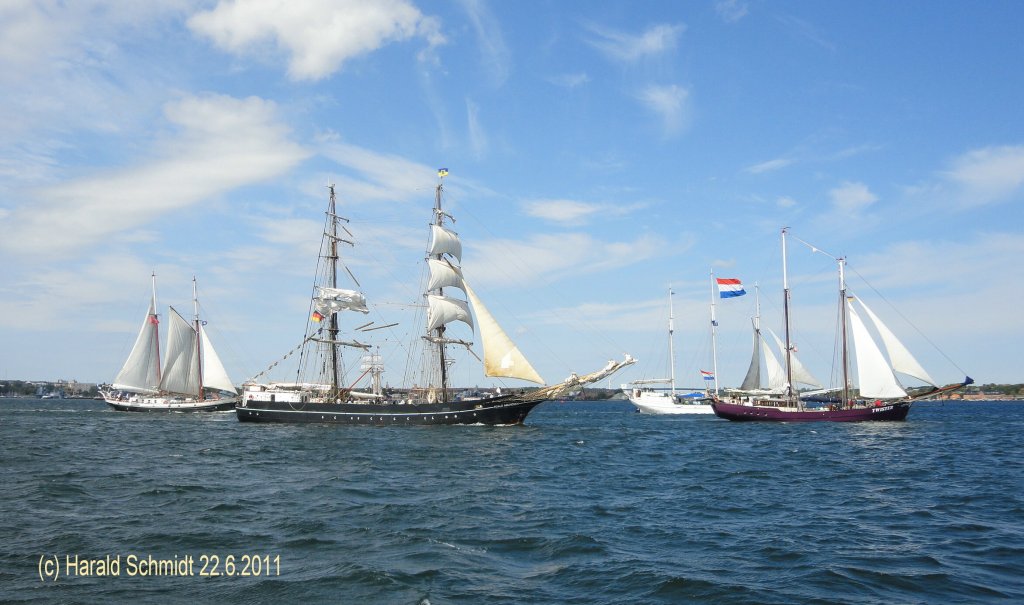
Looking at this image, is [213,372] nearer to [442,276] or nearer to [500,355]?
[442,276]

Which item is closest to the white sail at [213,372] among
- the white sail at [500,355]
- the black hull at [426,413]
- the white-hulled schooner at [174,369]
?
the white-hulled schooner at [174,369]

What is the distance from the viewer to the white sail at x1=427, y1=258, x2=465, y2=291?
68.9m

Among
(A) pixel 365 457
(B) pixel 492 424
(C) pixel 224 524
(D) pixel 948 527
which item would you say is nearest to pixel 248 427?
(B) pixel 492 424

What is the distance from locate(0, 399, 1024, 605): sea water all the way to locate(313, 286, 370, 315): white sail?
124 feet

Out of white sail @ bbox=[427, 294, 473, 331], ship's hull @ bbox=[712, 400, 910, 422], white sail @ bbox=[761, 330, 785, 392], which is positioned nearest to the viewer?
white sail @ bbox=[427, 294, 473, 331]

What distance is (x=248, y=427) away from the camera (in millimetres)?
65000

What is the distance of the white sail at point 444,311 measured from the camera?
68.1 metres

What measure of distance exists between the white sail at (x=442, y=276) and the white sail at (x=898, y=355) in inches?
1670

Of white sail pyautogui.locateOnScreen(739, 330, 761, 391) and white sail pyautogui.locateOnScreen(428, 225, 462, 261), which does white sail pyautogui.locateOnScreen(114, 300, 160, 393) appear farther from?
white sail pyautogui.locateOnScreen(739, 330, 761, 391)

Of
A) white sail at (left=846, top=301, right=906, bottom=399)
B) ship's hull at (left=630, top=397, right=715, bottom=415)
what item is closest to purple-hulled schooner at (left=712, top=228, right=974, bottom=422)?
white sail at (left=846, top=301, right=906, bottom=399)

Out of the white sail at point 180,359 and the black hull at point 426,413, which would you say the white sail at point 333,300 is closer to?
the black hull at point 426,413

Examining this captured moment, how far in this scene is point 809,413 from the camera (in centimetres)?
7650

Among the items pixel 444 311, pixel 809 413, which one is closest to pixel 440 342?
pixel 444 311

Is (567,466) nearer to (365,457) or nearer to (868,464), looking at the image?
(365,457)
